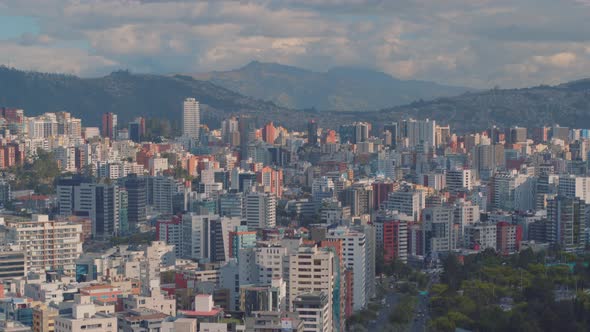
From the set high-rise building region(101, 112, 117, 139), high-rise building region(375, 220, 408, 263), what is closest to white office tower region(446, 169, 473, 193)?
high-rise building region(375, 220, 408, 263)

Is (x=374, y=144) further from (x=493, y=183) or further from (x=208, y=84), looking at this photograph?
A: (x=208, y=84)

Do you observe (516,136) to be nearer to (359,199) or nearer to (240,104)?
(240,104)

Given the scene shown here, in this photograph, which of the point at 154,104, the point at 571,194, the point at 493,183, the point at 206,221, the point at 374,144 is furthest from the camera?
the point at 154,104

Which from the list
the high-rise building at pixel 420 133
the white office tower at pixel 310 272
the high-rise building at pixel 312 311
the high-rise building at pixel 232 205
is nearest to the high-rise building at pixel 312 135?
the high-rise building at pixel 420 133

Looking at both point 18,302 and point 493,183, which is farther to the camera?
point 493,183

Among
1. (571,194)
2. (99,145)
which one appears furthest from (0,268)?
(99,145)

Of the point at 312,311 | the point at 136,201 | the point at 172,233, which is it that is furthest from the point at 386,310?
the point at 136,201

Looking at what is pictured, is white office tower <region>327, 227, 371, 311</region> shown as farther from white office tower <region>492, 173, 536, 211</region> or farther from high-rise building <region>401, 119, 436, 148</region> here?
high-rise building <region>401, 119, 436, 148</region>
